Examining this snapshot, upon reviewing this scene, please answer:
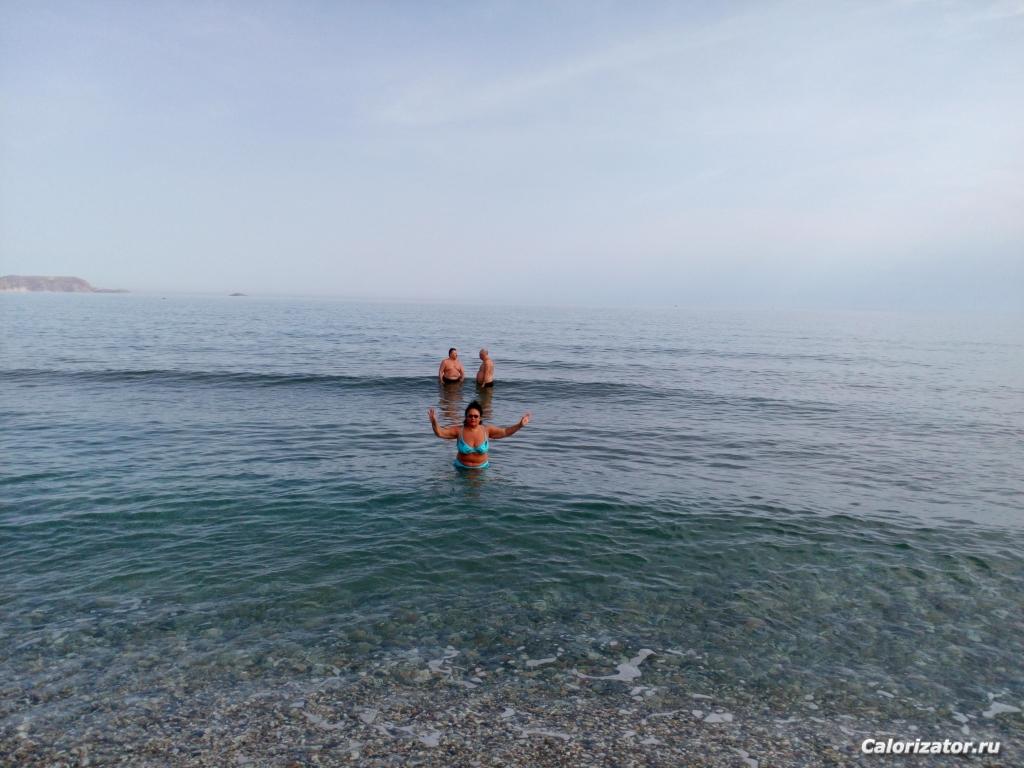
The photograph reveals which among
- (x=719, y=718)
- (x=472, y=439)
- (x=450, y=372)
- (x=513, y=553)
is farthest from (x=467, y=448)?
(x=450, y=372)

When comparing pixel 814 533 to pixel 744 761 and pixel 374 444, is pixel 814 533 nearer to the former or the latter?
pixel 744 761

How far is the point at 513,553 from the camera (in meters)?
11.5

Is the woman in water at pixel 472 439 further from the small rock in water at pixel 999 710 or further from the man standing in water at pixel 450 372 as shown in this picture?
the man standing in water at pixel 450 372

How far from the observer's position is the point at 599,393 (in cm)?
3142

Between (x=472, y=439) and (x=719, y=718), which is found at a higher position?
(x=472, y=439)

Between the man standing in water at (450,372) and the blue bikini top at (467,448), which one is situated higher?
the man standing in water at (450,372)

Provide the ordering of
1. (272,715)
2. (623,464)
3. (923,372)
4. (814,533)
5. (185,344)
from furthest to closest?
(185,344)
(923,372)
(623,464)
(814,533)
(272,715)

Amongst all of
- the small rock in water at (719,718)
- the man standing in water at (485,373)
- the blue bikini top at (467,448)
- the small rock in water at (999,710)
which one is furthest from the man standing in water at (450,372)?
the small rock in water at (999,710)

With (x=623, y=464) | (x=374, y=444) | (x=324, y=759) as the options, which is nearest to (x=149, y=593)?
(x=324, y=759)

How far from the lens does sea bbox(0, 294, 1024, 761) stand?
7.90 metres

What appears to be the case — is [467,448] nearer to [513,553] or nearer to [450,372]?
[513,553]

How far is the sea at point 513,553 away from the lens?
7.90 meters

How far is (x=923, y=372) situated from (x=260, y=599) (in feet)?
158

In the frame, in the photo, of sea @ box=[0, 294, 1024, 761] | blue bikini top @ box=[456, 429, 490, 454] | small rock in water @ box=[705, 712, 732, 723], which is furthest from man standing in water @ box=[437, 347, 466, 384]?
small rock in water @ box=[705, 712, 732, 723]
